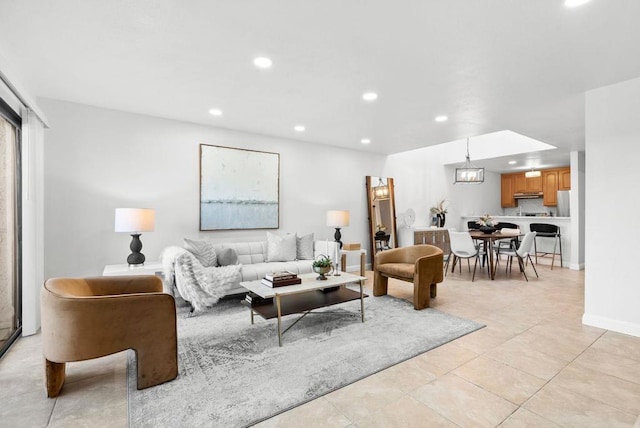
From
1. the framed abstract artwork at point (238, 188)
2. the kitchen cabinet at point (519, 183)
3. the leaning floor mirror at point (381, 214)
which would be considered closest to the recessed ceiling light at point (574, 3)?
the framed abstract artwork at point (238, 188)

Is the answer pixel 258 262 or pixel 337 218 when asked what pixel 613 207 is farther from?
pixel 258 262

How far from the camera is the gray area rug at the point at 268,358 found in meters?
1.83

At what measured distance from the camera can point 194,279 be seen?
130 inches

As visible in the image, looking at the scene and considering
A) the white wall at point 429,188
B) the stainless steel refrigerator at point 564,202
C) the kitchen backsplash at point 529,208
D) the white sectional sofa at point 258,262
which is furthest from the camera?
the kitchen backsplash at point 529,208

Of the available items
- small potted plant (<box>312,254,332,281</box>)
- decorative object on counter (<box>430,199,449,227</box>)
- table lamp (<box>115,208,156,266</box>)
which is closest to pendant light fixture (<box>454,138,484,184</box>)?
decorative object on counter (<box>430,199,449,227</box>)

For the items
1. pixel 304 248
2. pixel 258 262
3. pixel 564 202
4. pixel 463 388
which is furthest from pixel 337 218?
pixel 564 202

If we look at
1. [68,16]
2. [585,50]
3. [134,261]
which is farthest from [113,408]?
[585,50]

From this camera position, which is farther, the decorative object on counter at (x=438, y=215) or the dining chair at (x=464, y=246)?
the decorative object on counter at (x=438, y=215)

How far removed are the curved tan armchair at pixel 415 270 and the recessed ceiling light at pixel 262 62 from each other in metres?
2.69

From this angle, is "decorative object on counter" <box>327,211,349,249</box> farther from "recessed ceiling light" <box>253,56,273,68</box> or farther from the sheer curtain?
the sheer curtain

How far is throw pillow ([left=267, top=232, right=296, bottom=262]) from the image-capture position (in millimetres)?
4504

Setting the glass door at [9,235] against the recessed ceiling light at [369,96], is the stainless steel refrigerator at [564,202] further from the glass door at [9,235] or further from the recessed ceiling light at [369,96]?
the glass door at [9,235]

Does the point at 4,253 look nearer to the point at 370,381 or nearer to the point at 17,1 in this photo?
the point at 17,1

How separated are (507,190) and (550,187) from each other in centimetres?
117
